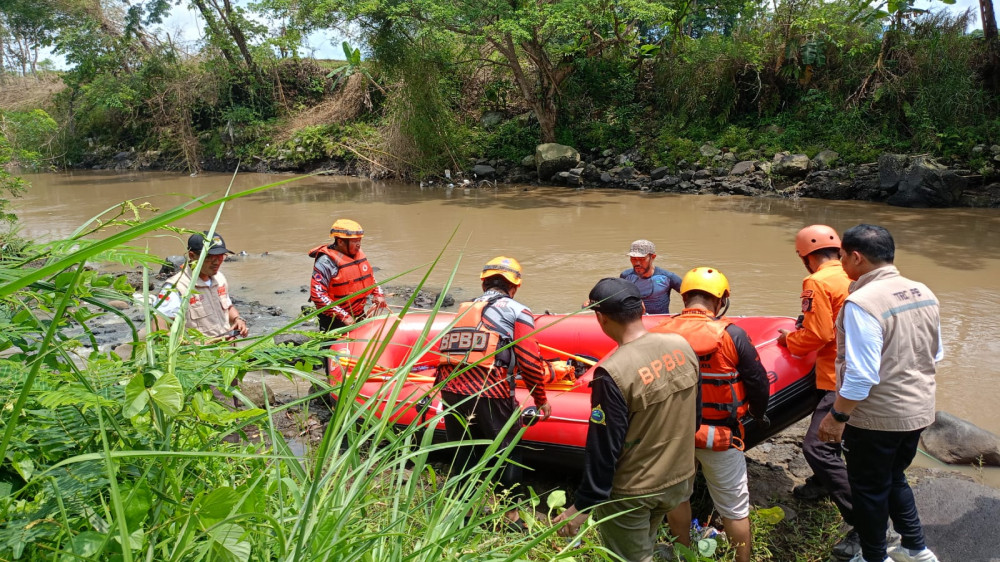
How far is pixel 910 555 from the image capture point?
2.71m

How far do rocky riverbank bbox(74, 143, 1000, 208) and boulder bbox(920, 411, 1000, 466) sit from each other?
390 inches

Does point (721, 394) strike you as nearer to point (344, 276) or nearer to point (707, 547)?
point (707, 547)

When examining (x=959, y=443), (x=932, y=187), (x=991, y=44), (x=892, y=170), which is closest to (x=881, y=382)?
(x=959, y=443)

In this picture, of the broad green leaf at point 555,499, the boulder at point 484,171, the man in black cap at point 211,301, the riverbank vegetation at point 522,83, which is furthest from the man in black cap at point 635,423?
the boulder at point 484,171

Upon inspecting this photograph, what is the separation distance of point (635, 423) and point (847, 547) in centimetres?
147

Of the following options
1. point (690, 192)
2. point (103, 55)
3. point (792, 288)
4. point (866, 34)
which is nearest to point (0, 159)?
point (792, 288)

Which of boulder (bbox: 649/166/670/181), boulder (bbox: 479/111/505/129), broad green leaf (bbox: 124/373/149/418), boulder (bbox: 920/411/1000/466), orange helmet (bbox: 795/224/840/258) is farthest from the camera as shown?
boulder (bbox: 479/111/505/129)

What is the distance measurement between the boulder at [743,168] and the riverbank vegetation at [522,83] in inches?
14.1

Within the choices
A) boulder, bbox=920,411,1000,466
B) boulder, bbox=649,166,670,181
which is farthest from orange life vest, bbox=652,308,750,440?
boulder, bbox=649,166,670,181

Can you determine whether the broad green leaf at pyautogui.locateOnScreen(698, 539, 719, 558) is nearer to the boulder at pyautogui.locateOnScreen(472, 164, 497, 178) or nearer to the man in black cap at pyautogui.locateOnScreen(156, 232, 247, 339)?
the man in black cap at pyautogui.locateOnScreen(156, 232, 247, 339)

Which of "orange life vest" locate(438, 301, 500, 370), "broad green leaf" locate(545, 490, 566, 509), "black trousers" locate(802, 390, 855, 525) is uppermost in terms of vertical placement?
"orange life vest" locate(438, 301, 500, 370)

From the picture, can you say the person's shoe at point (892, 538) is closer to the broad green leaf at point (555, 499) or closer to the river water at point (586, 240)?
the broad green leaf at point (555, 499)

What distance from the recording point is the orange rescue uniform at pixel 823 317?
3158 millimetres

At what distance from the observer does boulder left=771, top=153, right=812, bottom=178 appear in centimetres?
1403
